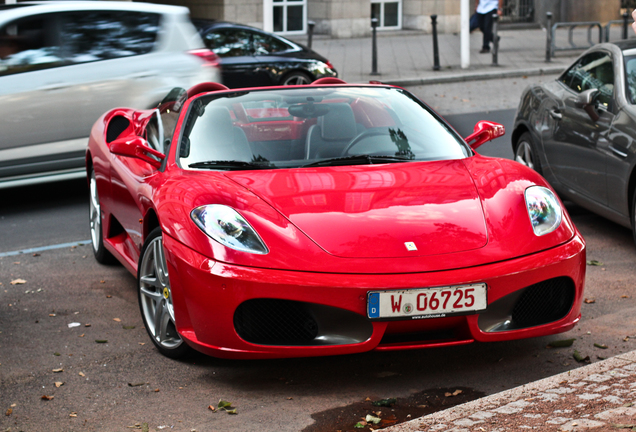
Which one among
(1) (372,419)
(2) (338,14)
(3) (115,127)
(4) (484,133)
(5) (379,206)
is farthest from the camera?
(2) (338,14)

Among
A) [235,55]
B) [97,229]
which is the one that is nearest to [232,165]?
[97,229]

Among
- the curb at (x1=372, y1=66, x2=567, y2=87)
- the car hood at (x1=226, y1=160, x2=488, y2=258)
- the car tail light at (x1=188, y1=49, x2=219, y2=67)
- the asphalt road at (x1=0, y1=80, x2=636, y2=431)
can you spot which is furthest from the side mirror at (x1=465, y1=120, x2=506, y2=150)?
the curb at (x1=372, y1=66, x2=567, y2=87)

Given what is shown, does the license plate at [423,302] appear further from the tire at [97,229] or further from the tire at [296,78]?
the tire at [296,78]

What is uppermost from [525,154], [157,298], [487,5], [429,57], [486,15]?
[487,5]

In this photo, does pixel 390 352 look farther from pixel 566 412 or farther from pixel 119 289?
pixel 119 289

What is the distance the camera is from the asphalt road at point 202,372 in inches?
149

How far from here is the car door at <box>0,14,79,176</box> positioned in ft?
25.4

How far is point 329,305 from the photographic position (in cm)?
374

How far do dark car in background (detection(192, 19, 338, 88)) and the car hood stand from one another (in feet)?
28.5

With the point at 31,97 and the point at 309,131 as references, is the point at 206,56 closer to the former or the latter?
the point at 31,97

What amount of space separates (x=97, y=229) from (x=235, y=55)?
291 inches

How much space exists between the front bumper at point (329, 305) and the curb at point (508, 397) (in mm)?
304

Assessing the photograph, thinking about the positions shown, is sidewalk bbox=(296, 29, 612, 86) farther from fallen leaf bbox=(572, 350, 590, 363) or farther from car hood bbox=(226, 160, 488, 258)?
fallen leaf bbox=(572, 350, 590, 363)

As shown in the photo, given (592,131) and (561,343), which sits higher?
(592,131)
